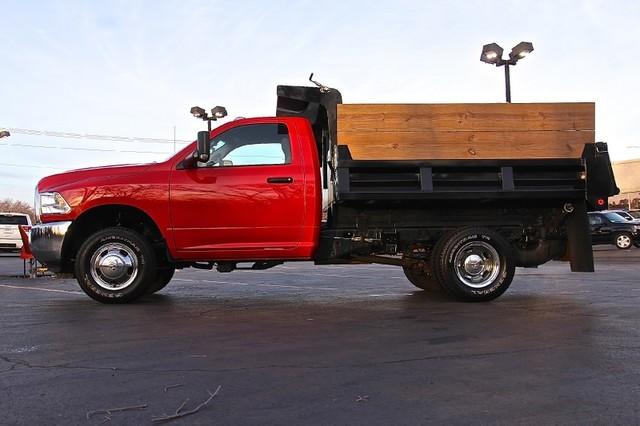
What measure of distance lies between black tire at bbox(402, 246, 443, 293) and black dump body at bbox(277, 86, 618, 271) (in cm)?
19

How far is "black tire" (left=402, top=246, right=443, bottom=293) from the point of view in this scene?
7.78 m

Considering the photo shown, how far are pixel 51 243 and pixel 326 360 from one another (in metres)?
4.44

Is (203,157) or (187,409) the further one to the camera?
(203,157)

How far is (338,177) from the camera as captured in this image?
6832 millimetres

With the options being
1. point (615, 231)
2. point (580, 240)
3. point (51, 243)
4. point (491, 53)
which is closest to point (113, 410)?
point (51, 243)

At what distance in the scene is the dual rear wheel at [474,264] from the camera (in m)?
7.11

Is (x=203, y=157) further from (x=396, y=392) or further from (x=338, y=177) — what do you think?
(x=396, y=392)

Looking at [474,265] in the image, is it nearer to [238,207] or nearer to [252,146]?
A: [238,207]

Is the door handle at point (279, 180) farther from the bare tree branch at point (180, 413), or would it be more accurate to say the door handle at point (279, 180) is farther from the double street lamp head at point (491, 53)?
the double street lamp head at point (491, 53)

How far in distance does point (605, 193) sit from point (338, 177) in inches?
127

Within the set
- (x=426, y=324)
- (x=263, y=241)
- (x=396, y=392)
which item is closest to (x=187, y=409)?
(x=396, y=392)

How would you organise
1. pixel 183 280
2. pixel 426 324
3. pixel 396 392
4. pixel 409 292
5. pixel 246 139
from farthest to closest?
1. pixel 183 280
2. pixel 409 292
3. pixel 246 139
4. pixel 426 324
5. pixel 396 392

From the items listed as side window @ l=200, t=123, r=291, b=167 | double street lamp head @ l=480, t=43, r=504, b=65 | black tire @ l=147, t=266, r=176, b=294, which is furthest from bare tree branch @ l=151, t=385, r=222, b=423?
double street lamp head @ l=480, t=43, r=504, b=65

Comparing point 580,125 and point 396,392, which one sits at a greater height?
point 580,125
